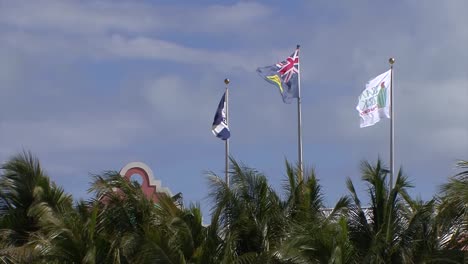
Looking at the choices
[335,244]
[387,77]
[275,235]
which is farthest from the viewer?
[387,77]

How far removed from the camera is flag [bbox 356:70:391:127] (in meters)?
40.2

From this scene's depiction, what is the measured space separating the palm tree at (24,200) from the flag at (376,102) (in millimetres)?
12581

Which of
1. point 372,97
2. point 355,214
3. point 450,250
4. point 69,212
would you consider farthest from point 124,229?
point 372,97

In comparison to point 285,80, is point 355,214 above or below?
below

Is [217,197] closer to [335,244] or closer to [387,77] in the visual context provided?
Result: [335,244]

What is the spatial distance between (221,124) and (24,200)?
12.7 meters

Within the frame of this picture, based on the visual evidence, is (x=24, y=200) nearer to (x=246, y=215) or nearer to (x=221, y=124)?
(x=246, y=215)

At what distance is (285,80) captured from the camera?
1642 inches

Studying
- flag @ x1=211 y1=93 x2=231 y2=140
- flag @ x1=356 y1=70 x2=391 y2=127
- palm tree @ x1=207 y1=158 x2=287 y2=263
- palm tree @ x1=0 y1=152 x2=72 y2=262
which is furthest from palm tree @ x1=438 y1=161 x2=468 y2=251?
flag @ x1=211 y1=93 x2=231 y2=140

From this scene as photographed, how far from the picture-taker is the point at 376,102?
40.3 meters

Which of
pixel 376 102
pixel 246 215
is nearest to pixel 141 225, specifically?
pixel 246 215

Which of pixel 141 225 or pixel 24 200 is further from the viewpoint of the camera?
pixel 24 200

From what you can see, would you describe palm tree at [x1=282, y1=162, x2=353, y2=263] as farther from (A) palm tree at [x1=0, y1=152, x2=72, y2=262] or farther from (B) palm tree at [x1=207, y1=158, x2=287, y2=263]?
(A) palm tree at [x1=0, y1=152, x2=72, y2=262]

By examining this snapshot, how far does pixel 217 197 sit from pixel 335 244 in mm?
3248
